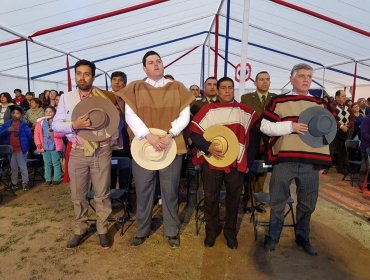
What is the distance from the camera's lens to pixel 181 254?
3.07 meters

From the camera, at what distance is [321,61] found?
13383mm

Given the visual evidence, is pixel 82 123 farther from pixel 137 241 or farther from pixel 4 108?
pixel 4 108

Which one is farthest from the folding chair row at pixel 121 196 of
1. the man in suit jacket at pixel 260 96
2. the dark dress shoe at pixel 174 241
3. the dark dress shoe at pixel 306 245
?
the dark dress shoe at pixel 306 245

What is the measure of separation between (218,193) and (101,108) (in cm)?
137

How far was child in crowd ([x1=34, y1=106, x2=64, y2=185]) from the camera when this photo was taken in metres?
5.45

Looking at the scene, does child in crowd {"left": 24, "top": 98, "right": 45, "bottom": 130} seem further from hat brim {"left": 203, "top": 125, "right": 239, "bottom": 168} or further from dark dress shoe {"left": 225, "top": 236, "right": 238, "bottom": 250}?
dark dress shoe {"left": 225, "top": 236, "right": 238, "bottom": 250}

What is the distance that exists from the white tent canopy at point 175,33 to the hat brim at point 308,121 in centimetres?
305

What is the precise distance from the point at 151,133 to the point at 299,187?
146cm

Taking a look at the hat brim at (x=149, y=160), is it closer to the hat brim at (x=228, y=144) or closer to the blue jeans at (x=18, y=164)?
the hat brim at (x=228, y=144)

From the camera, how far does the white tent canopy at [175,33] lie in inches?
269

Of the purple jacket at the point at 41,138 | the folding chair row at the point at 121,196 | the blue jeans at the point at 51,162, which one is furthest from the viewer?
the blue jeans at the point at 51,162

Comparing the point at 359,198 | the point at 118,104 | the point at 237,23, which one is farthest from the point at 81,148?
the point at 237,23

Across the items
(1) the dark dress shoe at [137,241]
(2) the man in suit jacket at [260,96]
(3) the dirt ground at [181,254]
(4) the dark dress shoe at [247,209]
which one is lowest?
(3) the dirt ground at [181,254]

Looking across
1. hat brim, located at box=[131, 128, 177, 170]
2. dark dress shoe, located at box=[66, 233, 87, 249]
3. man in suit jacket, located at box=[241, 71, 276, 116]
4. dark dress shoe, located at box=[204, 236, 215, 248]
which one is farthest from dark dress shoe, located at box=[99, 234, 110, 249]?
man in suit jacket, located at box=[241, 71, 276, 116]
